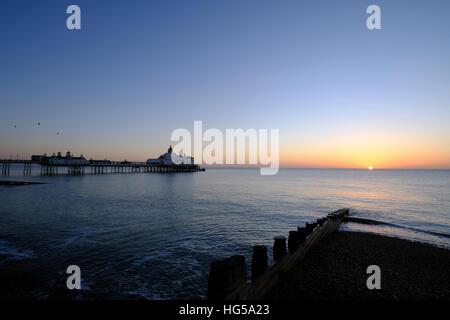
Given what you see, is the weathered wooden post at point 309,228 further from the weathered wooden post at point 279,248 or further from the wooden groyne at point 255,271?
the weathered wooden post at point 279,248

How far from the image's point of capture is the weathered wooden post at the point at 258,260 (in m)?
5.34

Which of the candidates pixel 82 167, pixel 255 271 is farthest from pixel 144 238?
pixel 82 167

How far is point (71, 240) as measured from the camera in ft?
41.1

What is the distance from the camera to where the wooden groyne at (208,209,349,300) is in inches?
144

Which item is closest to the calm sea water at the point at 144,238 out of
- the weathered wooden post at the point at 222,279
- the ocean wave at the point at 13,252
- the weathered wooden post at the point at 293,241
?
the ocean wave at the point at 13,252

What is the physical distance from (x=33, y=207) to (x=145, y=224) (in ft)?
44.9

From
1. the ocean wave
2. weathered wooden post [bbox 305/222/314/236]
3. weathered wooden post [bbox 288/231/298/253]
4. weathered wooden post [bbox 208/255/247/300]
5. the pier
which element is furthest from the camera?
the pier

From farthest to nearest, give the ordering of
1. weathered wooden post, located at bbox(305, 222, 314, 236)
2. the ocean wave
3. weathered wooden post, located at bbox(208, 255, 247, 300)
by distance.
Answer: weathered wooden post, located at bbox(305, 222, 314, 236), the ocean wave, weathered wooden post, located at bbox(208, 255, 247, 300)

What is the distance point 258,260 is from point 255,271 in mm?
259

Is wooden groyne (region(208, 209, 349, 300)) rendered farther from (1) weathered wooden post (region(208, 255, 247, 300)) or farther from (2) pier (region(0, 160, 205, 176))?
(2) pier (region(0, 160, 205, 176))

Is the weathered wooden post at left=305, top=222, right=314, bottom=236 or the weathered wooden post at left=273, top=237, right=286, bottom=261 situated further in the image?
the weathered wooden post at left=305, top=222, right=314, bottom=236

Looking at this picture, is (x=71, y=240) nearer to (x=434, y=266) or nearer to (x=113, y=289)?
(x=113, y=289)

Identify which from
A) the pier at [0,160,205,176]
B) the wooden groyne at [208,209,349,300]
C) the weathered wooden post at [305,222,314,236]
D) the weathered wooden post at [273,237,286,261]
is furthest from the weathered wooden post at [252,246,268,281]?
the pier at [0,160,205,176]
